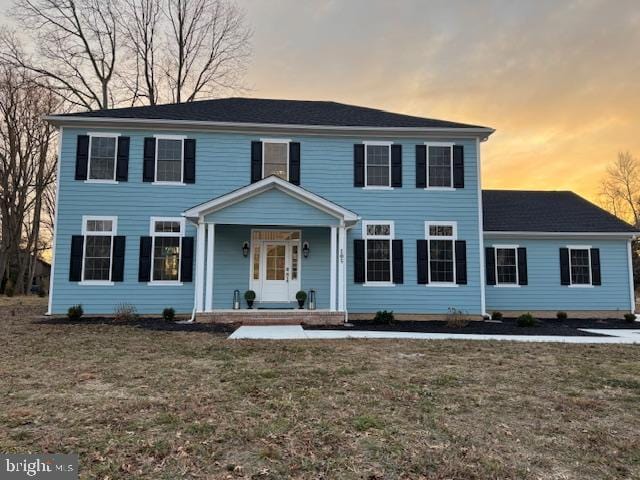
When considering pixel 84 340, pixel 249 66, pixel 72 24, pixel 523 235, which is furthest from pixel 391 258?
pixel 72 24

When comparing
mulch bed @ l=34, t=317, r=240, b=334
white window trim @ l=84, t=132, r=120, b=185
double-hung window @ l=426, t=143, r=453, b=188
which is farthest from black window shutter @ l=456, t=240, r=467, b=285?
white window trim @ l=84, t=132, r=120, b=185

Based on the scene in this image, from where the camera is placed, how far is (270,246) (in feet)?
42.2

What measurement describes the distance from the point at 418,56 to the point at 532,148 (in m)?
7.16

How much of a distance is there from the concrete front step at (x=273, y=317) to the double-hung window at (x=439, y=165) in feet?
17.9

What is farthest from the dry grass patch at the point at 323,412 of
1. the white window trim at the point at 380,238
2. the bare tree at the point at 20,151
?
the bare tree at the point at 20,151

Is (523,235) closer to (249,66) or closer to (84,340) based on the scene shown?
(84,340)

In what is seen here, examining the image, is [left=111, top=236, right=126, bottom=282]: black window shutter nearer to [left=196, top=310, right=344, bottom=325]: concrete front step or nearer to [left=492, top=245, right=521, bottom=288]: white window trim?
[left=196, top=310, right=344, bottom=325]: concrete front step

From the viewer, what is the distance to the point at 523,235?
46.4ft

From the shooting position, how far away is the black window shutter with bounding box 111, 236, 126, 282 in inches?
477

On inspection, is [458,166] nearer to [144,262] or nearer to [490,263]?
[490,263]

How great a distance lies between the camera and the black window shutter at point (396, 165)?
1317 centimetres

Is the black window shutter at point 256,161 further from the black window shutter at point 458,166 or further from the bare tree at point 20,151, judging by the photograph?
the bare tree at point 20,151

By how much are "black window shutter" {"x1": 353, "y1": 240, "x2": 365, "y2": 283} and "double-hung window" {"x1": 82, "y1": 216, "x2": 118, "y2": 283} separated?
7439 millimetres

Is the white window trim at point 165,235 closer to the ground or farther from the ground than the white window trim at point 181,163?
closer to the ground
